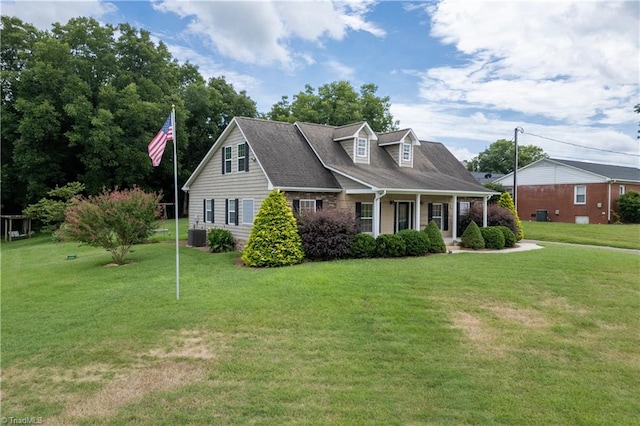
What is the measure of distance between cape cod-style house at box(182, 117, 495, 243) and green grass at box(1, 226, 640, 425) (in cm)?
580

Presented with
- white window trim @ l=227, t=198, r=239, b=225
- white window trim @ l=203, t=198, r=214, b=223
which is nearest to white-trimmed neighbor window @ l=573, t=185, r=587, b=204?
white window trim @ l=227, t=198, r=239, b=225

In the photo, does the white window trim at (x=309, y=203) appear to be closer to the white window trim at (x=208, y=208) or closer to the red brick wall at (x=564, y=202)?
the white window trim at (x=208, y=208)

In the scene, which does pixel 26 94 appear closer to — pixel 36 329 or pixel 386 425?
pixel 36 329

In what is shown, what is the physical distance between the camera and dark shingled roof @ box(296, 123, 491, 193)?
58.0 ft

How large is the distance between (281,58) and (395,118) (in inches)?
933

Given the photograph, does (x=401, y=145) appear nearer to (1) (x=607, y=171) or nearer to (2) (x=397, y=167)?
(2) (x=397, y=167)

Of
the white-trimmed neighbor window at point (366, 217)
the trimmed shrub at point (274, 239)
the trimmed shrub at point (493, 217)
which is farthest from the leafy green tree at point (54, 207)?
the trimmed shrub at point (493, 217)

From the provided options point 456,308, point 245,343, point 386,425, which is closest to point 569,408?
point 386,425

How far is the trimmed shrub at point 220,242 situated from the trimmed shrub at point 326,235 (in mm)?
4685

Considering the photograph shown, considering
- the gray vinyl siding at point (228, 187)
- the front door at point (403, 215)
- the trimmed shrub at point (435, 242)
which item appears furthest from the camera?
the front door at point (403, 215)

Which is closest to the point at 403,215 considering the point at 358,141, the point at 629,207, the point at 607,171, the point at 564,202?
the point at 358,141

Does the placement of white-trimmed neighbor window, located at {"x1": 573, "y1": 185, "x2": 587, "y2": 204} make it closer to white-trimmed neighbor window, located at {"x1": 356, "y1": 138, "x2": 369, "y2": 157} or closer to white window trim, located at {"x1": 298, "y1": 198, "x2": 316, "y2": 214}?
white-trimmed neighbor window, located at {"x1": 356, "y1": 138, "x2": 369, "y2": 157}

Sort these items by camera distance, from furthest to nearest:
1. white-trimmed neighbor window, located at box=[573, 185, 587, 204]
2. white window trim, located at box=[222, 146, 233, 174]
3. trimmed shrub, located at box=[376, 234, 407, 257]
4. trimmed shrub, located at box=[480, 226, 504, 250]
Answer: white-trimmed neighbor window, located at box=[573, 185, 587, 204]
white window trim, located at box=[222, 146, 233, 174]
trimmed shrub, located at box=[480, 226, 504, 250]
trimmed shrub, located at box=[376, 234, 407, 257]

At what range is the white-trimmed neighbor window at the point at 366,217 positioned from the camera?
1810 centimetres
